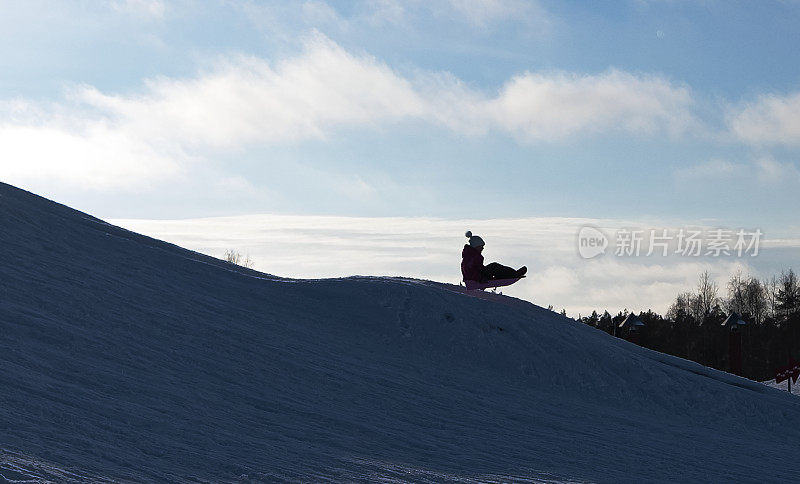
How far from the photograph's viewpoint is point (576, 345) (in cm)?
1527

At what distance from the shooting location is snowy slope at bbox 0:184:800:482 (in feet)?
22.1

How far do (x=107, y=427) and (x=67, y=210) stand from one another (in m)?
11.0

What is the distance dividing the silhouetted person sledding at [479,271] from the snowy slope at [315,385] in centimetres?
57

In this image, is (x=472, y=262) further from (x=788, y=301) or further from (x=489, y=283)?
(x=788, y=301)

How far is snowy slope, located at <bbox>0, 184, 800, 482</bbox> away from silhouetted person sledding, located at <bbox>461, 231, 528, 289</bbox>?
57 centimetres

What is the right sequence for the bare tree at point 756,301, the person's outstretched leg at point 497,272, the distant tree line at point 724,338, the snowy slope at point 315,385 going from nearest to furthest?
the snowy slope at point 315,385 → the person's outstretched leg at point 497,272 → the distant tree line at point 724,338 → the bare tree at point 756,301

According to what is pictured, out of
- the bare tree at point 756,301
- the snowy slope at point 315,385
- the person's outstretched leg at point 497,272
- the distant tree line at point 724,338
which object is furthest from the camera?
the bare tree at point 756,301

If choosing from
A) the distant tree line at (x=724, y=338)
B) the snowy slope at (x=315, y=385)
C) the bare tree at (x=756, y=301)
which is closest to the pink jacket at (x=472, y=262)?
the snowy slope at (x=315, y=385)

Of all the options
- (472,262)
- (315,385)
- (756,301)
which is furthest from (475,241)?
(756,301)

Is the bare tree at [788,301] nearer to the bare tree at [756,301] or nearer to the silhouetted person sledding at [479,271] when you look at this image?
the bare tree at [756,301]

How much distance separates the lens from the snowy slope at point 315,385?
673 cm

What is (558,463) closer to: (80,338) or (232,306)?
(80,338)

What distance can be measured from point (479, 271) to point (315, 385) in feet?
25.4

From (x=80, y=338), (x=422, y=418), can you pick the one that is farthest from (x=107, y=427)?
(x=422, y=418)
